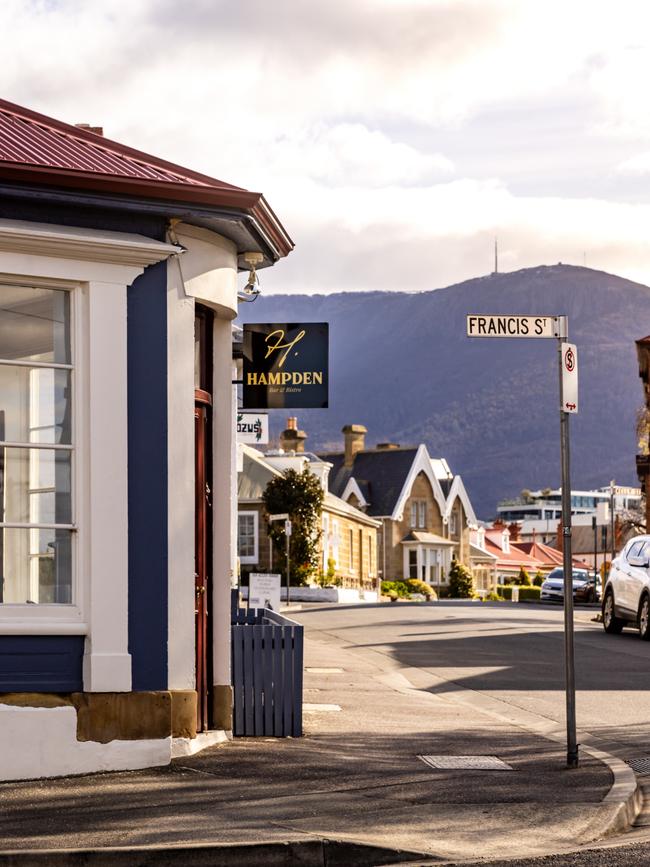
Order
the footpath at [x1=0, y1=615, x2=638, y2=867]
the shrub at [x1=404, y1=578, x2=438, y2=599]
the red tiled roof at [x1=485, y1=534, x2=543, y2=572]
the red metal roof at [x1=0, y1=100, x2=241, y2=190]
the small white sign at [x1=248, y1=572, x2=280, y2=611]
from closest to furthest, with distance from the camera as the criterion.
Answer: the footpath at [x1=0, y1=615, x2=638, y2=867] < the red metal roof at [x1=0, y1=100, x2=241, y2=190] < the small white sign at [x1=248, y1=572, x2=280, y2=611] < the shrub at [x1=404, y1=578, x2=438, y2=599] < the red tiled roof at [x1=485, y1=534, x2=543, y2=572]

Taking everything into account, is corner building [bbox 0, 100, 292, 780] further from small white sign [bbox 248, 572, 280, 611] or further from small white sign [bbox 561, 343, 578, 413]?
small white sign [bbox 248, 572, 280, 611]

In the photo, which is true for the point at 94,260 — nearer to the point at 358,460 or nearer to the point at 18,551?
the point at 18,551

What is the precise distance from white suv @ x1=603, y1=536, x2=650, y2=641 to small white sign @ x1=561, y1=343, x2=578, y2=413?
14.7 m

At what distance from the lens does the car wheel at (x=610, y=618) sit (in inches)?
1072

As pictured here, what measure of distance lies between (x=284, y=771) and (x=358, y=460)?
77932mm

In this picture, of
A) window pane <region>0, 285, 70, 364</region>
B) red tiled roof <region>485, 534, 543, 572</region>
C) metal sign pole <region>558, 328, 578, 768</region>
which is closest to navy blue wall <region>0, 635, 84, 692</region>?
window pane <region>0, 285, 70, 364</region>

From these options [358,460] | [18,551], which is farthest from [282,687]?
[358,460]

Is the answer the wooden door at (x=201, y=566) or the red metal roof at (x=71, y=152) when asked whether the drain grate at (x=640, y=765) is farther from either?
the red metal roof at (x=71, y=152)

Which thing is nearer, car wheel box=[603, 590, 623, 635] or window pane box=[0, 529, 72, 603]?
window pane box=[0, 529, 72, 603]

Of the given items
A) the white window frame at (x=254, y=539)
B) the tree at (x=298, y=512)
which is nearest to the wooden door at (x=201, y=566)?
the tree at (x=298, y=512)

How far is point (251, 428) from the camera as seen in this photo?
2947cm

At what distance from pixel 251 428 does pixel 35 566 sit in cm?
1889

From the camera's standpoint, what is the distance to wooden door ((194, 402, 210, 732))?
1187cm

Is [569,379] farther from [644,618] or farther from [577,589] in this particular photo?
[577,589]
